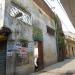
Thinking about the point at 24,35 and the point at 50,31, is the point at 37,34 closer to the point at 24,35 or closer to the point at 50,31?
the point at 24,35

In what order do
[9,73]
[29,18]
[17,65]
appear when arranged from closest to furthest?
[9,73] → [17,65] → [29,18]

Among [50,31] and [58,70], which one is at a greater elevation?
[50,31]

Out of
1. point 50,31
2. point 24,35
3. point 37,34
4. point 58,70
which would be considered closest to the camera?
point 24,35

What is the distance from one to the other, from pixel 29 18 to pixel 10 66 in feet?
14.0

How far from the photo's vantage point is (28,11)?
47.8 feet

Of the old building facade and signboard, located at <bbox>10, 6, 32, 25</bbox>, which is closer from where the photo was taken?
the old building facade

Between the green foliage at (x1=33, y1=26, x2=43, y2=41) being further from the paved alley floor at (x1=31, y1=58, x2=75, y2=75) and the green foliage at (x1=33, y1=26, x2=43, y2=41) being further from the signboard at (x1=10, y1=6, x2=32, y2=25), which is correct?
the paved alley floor at (x1=31, y1=58, x2=75, y2=75)

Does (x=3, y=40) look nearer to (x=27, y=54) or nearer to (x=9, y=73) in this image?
(x=9, y=73)

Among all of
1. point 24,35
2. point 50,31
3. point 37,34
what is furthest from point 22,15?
point 50,31

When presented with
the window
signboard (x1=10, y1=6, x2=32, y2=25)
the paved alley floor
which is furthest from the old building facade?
the window

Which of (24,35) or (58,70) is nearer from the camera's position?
(24,35)

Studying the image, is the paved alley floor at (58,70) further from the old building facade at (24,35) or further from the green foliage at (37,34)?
the green foliage at (37,34)

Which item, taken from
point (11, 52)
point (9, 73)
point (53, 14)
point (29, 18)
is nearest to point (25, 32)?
point (29, 18)

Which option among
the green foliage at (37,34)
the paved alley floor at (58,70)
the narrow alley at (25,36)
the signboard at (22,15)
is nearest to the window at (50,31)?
the narrow alley at (25,36)
